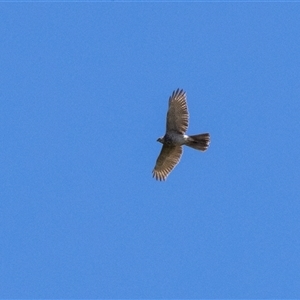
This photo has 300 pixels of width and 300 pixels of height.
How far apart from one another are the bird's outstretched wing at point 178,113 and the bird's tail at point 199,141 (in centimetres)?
59

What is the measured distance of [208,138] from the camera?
37.7 meters

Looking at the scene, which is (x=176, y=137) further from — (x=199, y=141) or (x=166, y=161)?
(x=166, y=161)

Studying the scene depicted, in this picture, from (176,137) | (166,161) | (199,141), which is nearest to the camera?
(199,141)

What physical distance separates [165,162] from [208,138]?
321 centimetres

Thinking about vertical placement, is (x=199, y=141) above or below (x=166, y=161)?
below

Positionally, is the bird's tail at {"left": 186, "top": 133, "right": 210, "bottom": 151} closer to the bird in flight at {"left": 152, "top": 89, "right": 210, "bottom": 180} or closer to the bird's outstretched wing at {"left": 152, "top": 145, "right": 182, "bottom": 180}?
the bird in flight at {"left": 152, "top": 89, "right": 210, "bottom": 180}

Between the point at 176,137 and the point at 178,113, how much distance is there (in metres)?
0.97

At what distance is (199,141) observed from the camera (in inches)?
1492

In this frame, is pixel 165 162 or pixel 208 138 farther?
pixel 165 162

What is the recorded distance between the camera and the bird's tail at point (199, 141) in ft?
124

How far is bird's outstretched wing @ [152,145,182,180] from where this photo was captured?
39.9 metres

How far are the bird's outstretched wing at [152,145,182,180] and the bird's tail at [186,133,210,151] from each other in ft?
5.23

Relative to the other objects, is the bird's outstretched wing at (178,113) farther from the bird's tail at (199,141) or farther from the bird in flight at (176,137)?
the bird's tail at (199,141)

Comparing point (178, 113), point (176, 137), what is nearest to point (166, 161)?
point (176, 137)
